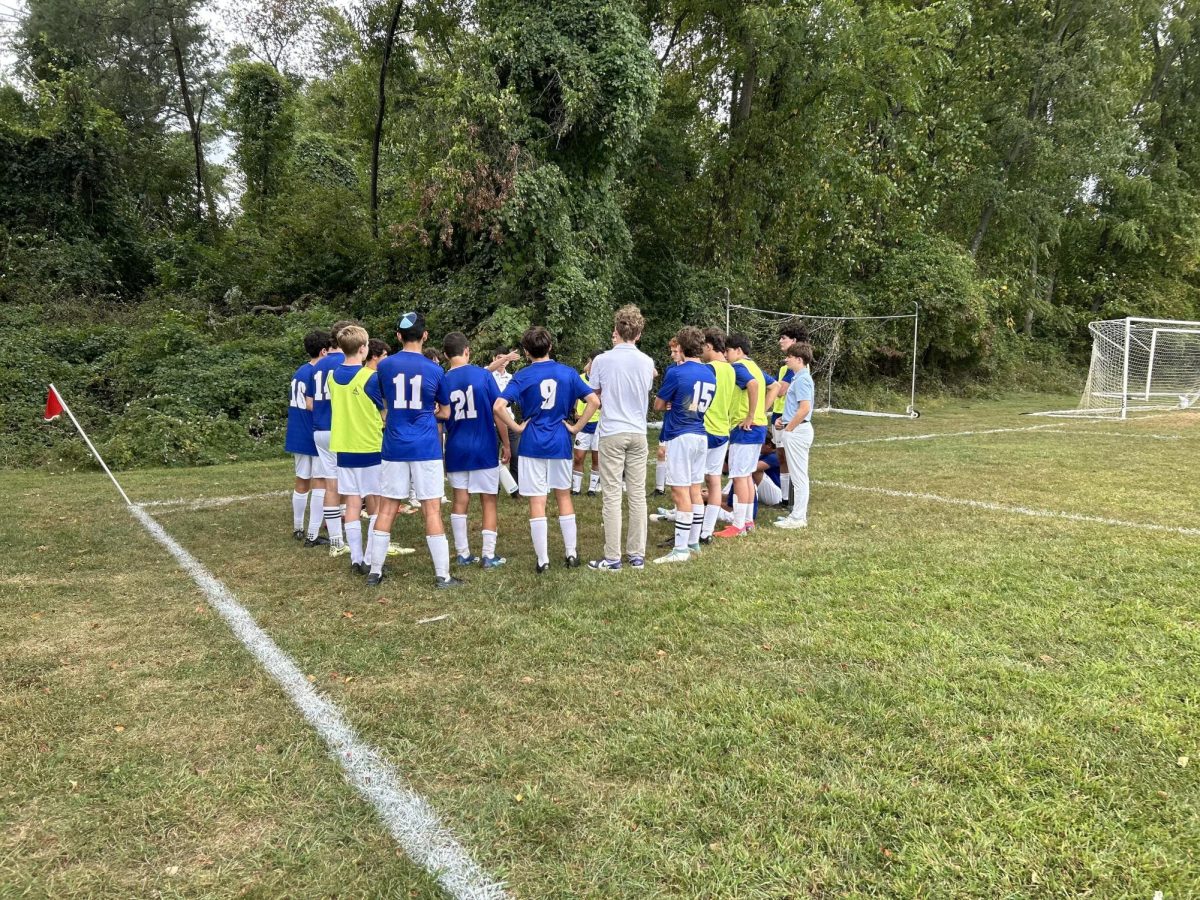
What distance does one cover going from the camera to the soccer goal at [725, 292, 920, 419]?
19119 mm

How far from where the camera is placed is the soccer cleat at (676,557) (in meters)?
5.90

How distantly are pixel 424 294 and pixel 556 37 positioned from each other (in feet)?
20.2

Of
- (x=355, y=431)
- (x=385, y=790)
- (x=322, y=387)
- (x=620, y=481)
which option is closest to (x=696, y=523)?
(x=620, y=481)

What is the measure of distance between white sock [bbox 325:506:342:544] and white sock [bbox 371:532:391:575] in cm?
119

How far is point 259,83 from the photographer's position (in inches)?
957

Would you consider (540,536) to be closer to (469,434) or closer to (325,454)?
(469,434)

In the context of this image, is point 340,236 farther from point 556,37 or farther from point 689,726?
point 689,726

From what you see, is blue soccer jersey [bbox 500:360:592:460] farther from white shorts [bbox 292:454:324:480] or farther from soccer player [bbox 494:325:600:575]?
white shorts [bbox 292:454:324:480]

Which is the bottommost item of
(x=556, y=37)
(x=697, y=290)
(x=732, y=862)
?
(x=732, y=862)

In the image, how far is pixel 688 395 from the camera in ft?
19.2

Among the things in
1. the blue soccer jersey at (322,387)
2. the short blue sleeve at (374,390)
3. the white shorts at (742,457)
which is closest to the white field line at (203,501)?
the blue soccer jersey at (322,387)

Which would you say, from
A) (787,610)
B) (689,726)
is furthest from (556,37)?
(689,726)

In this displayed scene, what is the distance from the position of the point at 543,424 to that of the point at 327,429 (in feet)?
7.27

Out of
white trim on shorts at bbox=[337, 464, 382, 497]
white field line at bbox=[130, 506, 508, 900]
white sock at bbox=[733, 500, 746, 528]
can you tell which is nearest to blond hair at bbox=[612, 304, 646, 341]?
white sock at bbox=[733, 500, 746, 528]
